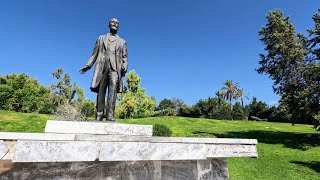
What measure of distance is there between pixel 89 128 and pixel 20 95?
154ft

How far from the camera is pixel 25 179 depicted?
123 inches

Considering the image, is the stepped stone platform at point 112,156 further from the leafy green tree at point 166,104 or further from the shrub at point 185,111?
the leafy green tree at point 166,104

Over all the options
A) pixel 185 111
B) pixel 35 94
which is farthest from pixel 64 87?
pixel 185 111

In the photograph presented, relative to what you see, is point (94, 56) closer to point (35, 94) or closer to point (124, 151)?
point (124, 151)

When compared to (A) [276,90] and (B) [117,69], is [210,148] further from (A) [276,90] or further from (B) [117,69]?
(A) [276,90]

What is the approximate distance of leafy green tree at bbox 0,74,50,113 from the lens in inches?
1704

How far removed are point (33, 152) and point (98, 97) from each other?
10.0 feet

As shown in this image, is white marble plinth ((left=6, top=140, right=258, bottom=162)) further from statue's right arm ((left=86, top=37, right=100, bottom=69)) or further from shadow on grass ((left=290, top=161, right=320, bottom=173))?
shadow on grass ((left=290, top=161, right=320, bottom=173))

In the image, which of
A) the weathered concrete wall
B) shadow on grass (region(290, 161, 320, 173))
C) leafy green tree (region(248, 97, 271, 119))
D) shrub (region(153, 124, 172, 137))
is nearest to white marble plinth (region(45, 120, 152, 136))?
the weathered concrete wall

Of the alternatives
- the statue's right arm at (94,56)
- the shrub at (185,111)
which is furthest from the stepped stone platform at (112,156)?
the shrub at (185,111)

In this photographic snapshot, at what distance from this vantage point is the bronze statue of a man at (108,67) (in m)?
5.81

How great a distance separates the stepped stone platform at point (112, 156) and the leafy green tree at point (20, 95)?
40406 millimetres

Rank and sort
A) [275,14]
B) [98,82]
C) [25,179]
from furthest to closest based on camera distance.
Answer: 1. [275,14]
2. [98,82]
3. [25,179]

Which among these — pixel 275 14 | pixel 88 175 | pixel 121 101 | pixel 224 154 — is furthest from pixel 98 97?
pixel 121 101
